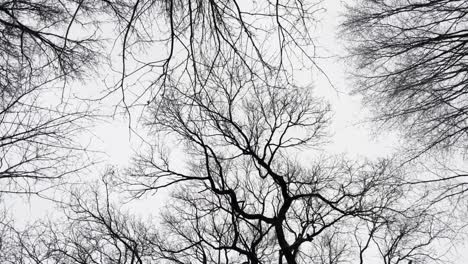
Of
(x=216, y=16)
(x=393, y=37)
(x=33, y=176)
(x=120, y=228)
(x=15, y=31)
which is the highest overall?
(x=120, y=228)

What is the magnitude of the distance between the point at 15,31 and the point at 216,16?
3.03 m

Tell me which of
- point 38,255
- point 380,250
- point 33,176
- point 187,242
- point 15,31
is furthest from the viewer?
point 380,250

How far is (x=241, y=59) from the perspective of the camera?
2.67 meters

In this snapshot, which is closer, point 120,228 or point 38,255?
point 38,255

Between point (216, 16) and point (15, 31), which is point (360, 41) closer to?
point (216, 16)

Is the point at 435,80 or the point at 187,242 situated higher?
the point at 187,242

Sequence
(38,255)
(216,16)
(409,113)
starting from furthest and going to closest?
(38,255) → (409,113) → (216,16)

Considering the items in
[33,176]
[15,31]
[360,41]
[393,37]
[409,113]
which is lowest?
[33,176]

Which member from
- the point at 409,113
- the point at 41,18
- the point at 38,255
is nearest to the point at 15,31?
the point at 41,18

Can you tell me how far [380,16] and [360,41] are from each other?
1.67ft

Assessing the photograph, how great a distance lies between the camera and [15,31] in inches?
160

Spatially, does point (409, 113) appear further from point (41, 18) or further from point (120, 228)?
point (120, 228)

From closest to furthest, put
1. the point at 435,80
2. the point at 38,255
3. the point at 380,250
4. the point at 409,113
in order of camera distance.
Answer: the point at 435,80
the point at 409,113
the point at 38,255
the point at 380,250

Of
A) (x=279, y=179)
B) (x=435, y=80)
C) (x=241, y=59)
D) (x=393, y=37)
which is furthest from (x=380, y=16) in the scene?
(x=279, y=179)
